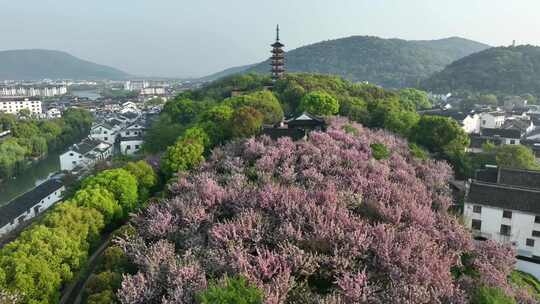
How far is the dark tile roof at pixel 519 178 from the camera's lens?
18.7 metres

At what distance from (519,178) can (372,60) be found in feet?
420

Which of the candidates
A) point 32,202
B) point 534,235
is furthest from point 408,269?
point 32,202

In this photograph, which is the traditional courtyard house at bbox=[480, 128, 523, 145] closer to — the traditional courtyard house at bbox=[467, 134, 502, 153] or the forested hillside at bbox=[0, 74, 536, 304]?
the traditional courtyard house at bbox=[467, 134, 502, 153]

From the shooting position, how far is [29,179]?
1404 inches

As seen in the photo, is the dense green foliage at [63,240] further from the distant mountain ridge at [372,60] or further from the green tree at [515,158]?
the distant mountain ridge at [372,60]

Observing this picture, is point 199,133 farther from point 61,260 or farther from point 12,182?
point 12,182

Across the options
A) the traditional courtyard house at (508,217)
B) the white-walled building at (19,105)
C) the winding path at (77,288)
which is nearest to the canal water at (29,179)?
the winding path at (77,288)

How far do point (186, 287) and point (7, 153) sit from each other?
35.5 m

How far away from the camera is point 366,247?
29.5ft

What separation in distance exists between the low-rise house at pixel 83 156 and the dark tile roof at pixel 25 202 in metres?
6.27

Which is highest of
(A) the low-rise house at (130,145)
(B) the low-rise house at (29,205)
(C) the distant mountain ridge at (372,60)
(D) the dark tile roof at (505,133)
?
(C) the distant mountain ridge at (372,60)

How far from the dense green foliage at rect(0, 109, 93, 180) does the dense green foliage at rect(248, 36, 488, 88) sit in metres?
89.3

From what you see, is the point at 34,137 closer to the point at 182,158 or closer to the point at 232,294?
the point at 182,158

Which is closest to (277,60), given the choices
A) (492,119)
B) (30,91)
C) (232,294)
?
(492,119)
